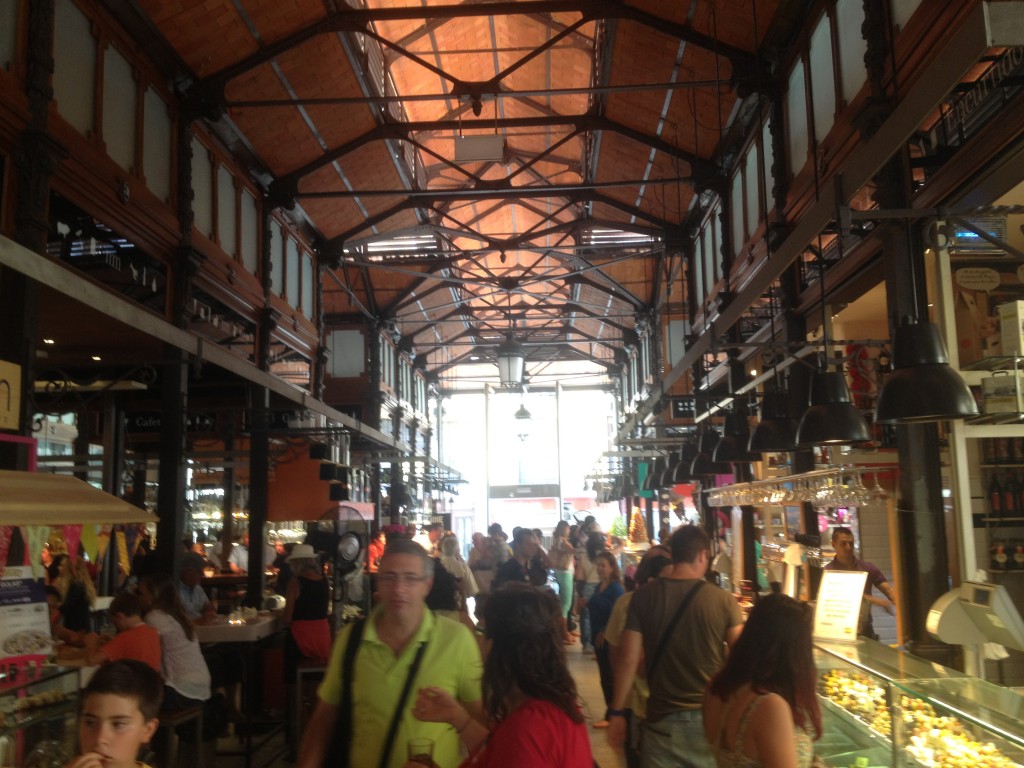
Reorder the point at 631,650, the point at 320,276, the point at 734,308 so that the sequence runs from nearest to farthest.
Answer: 1. the point at 631,650
2. the point at 734,308
3. the point at 320,276

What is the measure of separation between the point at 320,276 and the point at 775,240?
295 inches

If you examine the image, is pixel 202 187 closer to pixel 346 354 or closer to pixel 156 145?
pixel 156 145

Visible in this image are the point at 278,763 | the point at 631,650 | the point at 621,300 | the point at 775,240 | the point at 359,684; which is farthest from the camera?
the point at 621,300

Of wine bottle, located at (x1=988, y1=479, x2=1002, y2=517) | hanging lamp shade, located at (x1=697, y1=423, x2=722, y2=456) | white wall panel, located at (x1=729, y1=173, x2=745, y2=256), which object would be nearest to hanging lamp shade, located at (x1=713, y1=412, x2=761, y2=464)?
hanging lamp shade, located at (x1=697, y1=423, x2=722, y2=456)

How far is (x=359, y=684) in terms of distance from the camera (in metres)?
2.86

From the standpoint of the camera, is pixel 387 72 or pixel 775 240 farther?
pixel 387 72

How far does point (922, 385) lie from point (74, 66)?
6345mm

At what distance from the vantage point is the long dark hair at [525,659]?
2.52m

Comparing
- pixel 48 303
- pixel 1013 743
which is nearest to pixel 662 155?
pixel 48 303

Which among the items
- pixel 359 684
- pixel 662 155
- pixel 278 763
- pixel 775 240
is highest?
pixel 662 155

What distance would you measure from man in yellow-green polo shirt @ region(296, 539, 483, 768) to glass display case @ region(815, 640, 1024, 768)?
1.66 m

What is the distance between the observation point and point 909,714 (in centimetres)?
366

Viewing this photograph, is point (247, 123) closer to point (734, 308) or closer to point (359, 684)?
point (734, 308)

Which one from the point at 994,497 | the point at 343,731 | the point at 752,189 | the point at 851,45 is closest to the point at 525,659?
the point at 343,731
